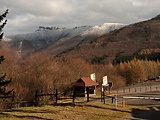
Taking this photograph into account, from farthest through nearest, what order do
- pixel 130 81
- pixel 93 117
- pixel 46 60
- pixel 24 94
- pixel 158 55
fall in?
pixel 158 55 < pixel 130 81 < pixel 46 60 < pixel 24 94 < pixel 93 117

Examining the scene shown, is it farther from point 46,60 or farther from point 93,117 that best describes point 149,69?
point 93,117

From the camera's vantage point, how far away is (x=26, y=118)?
18344mm

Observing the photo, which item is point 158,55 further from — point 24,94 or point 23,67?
point 24,94

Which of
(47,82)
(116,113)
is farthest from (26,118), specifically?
(47,82)

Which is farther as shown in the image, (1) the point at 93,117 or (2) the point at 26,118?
(1) the point at 93,117

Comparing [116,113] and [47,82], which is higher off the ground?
[47,82]

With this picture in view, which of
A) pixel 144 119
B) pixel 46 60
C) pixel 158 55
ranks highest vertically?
pixel 158 55

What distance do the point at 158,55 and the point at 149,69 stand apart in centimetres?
3177

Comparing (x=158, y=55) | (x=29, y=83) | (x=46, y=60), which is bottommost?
(x=29, y=83)

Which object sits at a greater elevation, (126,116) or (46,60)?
(46,60)

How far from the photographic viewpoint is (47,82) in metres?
59.4

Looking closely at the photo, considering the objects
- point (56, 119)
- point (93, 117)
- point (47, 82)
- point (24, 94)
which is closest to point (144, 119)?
point (93, 117)

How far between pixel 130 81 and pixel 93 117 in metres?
96.1

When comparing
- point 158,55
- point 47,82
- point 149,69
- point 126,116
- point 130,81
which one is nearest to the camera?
point 126,116
